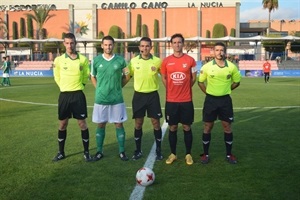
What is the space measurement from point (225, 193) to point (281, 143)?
3004 millimetres

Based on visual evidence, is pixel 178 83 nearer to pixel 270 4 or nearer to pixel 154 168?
pixel 154 168

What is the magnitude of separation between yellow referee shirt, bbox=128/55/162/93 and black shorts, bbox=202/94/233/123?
94 cm

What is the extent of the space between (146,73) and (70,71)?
1253mm

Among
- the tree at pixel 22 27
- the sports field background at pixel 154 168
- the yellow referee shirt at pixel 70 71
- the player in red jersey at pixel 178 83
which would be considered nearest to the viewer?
the sports field background at pixel 154 168

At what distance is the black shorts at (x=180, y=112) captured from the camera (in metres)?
5.51

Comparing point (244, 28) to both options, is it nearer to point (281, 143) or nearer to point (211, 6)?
point (211, 6)

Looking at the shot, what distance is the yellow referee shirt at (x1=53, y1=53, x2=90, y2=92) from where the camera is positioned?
5.60m

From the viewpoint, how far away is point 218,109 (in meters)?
5.59

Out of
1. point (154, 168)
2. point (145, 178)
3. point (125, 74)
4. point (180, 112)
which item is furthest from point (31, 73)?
point (145, 178)

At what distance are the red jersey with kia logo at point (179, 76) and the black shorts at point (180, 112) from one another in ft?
0.27

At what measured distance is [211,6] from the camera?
203 feet

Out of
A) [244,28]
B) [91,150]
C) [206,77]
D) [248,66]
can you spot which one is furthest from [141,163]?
[244,28]

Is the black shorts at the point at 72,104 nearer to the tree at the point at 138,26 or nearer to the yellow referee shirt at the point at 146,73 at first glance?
the yellow referee shirt at the point at 146,73

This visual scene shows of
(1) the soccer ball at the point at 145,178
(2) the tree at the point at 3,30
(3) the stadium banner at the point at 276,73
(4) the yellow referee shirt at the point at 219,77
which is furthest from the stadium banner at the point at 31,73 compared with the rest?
(1) the soccer ball at the point at 145,178
